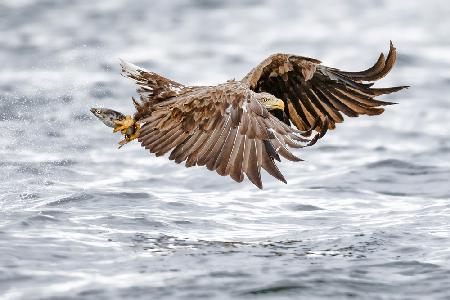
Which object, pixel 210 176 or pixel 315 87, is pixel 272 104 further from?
pixel 210 176

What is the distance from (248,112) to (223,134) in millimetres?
290

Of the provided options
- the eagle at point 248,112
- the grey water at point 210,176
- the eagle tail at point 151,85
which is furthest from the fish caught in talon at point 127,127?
the grey water at point 210,176

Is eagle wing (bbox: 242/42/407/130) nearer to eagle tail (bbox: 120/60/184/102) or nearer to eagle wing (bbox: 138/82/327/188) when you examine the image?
eagle tail (bbox: 120/60/184/102)

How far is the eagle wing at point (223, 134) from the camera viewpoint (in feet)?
30.1

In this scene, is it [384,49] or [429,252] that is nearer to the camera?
[429,252]

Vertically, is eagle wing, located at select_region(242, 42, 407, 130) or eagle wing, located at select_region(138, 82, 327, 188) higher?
eagle wing, located at select_region(242, 42, 407, 130)

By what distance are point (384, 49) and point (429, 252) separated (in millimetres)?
9121

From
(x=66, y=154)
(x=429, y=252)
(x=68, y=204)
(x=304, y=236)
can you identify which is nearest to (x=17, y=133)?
(x=66, y=154)

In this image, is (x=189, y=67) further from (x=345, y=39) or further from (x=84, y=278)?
(x=84, y=278)

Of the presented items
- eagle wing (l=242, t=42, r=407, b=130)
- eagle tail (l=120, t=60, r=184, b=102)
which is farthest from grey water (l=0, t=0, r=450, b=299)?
eagle tail (l=120, t=60, r=184, b=102)

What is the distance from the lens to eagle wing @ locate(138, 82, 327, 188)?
9172mm

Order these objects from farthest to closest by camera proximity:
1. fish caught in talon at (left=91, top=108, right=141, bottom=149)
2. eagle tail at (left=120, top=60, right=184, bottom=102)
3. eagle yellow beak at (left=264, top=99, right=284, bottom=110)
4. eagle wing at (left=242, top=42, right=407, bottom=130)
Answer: eagle wing at (left=242, top=42, right=407, bottom=130) → eagle tail at (left=120, top=60, right=184, bottom=102) → fish caught in talon at (left=91, top=108, right=141, bottom=149) → eagle yellow beak at (left=264, top=99, right=284, bottom=110)

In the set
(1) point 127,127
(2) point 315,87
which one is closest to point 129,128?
(1) point 127,127

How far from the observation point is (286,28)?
64.4 feet
